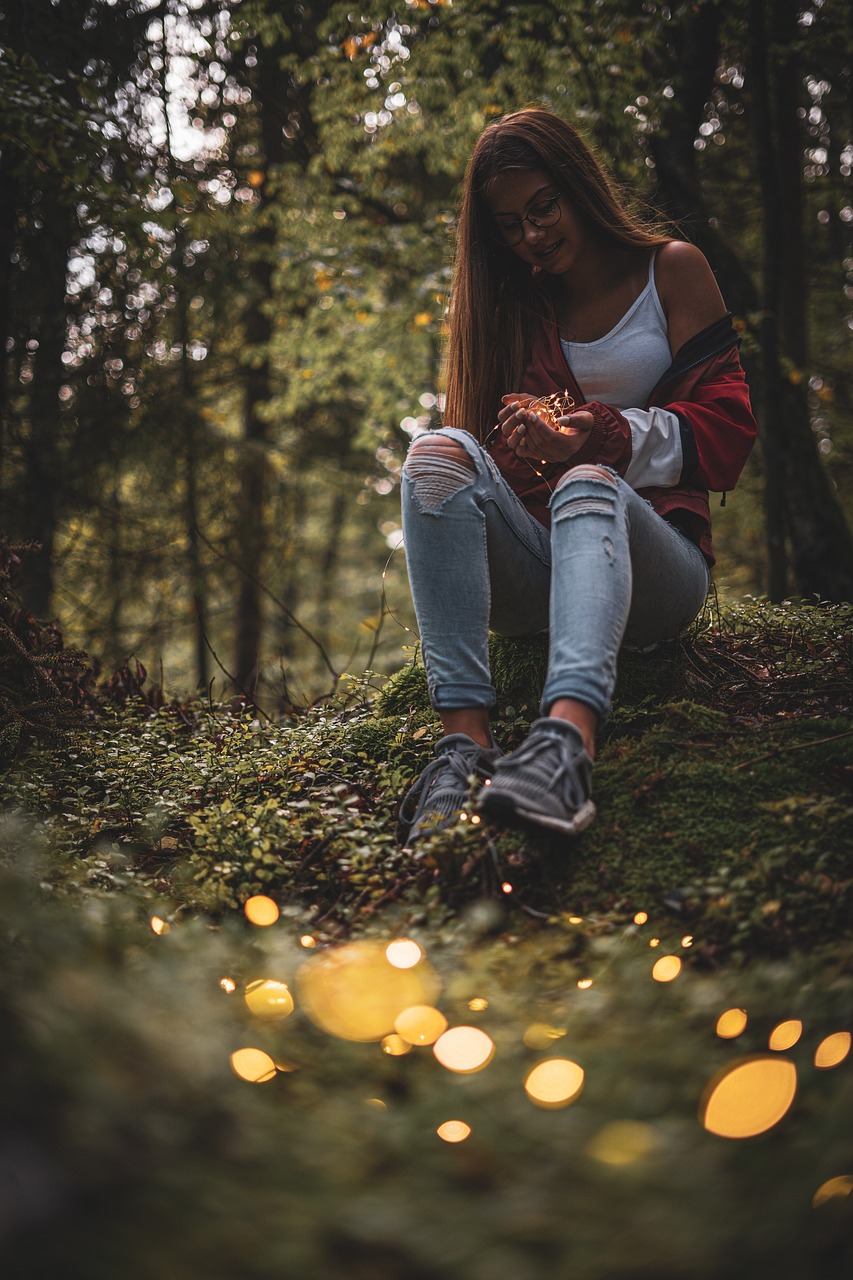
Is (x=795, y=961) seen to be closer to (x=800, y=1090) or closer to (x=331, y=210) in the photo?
(x=800, y=1090)

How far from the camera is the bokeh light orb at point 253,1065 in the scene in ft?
3.83

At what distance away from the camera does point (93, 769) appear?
112 inches

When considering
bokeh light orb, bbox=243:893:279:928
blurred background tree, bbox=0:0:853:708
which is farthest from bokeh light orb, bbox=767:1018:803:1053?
blurred background tree, bbox=0:0:853:708

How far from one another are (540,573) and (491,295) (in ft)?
3.72

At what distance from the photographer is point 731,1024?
1.35 meters

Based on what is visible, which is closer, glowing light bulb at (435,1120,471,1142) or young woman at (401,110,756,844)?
glowing light bulb at (435,1120,471,1142)

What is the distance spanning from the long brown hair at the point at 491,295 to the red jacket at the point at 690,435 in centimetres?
19

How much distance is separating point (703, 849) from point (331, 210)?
25.4 ft

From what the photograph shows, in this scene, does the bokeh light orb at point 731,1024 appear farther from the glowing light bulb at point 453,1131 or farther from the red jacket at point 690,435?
the red jacket at point 690,435

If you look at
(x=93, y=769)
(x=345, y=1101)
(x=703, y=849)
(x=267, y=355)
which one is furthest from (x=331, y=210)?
(x=345, y=1101)

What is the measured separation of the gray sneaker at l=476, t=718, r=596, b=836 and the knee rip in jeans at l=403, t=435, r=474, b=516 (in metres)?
0.74

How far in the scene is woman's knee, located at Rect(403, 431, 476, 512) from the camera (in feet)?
7.62

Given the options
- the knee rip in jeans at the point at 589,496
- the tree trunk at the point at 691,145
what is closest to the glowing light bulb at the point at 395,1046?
the knee rip in jeans at the point at 589,496

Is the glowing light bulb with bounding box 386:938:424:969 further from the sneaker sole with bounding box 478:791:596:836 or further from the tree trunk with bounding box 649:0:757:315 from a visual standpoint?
the tree trunk with bounding box 649:0:757:315
